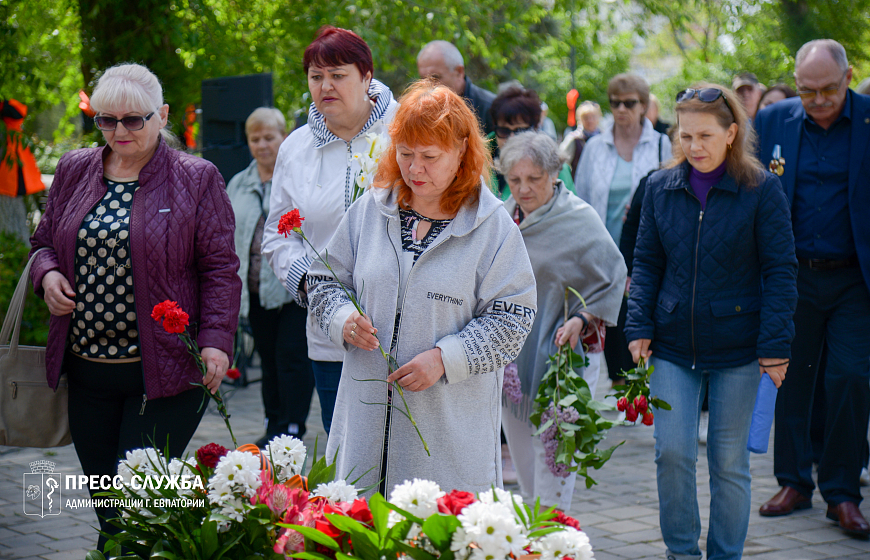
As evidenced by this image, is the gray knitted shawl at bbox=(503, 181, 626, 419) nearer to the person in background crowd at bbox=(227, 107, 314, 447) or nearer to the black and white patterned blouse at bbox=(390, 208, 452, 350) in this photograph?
the black and white patterned blouse at bbox=(390, 208, 452, 350)

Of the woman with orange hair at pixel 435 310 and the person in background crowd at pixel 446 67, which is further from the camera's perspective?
the person in background crowd at pixel 446 67

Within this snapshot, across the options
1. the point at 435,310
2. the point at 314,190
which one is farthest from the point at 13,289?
the point at 435,310

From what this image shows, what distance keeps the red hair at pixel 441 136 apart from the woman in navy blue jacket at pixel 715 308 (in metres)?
1.20

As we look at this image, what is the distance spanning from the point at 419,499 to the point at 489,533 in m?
0.22

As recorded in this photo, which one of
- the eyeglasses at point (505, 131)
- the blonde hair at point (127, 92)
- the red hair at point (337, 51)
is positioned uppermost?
the red hair at point (337, 51)

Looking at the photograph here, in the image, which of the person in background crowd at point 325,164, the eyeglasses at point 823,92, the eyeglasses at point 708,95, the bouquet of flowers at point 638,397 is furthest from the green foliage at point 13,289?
the eyeglasses at point 823,92

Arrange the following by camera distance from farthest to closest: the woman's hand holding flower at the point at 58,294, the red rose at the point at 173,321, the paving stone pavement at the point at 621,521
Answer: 1. the paving stone pavement at the point at 621,521
2. the woman's hand holding flower at the point at 58,294
3. the red rose at the point at 173,321

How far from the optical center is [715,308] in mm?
3742

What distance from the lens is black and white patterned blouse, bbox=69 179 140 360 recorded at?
127 inches

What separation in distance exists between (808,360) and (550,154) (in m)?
1.85

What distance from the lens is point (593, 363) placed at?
484 centimetres

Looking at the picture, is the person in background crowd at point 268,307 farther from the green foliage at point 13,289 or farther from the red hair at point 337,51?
the red hair at point 337,51

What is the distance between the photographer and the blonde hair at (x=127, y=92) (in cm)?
328

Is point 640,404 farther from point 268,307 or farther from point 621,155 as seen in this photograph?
point 621,155
